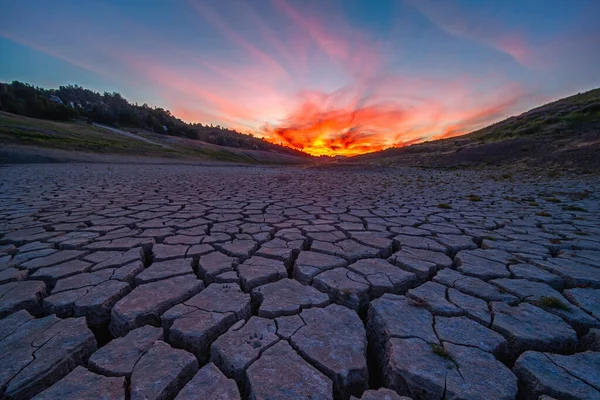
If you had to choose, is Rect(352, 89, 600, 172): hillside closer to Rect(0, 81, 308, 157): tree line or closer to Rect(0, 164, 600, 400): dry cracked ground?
Rect(0, 164, 600, 400): dry cracked ground

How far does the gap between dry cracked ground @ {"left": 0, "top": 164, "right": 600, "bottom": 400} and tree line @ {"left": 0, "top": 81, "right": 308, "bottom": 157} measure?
3233cm

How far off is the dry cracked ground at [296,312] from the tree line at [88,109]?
32335 mm

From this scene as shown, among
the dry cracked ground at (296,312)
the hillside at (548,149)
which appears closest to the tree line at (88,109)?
the hillside at (548,149)

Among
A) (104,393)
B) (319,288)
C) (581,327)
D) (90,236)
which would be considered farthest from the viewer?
(90,236)

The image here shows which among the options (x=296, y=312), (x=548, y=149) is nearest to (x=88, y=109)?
(x=296, y=312)

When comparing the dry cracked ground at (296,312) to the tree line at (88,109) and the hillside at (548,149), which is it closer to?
the hillside at (548,149)

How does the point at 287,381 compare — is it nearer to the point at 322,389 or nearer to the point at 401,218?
the point at 322,389

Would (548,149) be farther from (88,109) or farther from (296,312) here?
(88,109)

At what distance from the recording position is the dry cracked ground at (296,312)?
3.40 feet

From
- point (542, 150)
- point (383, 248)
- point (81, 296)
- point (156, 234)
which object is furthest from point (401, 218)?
point (542, 150)

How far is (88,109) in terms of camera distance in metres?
33.8

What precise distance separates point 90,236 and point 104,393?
6.96ft

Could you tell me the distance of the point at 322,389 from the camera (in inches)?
39.4

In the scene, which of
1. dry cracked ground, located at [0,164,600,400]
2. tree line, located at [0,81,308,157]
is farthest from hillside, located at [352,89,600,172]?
tree line, located at [0,81,308,157]
